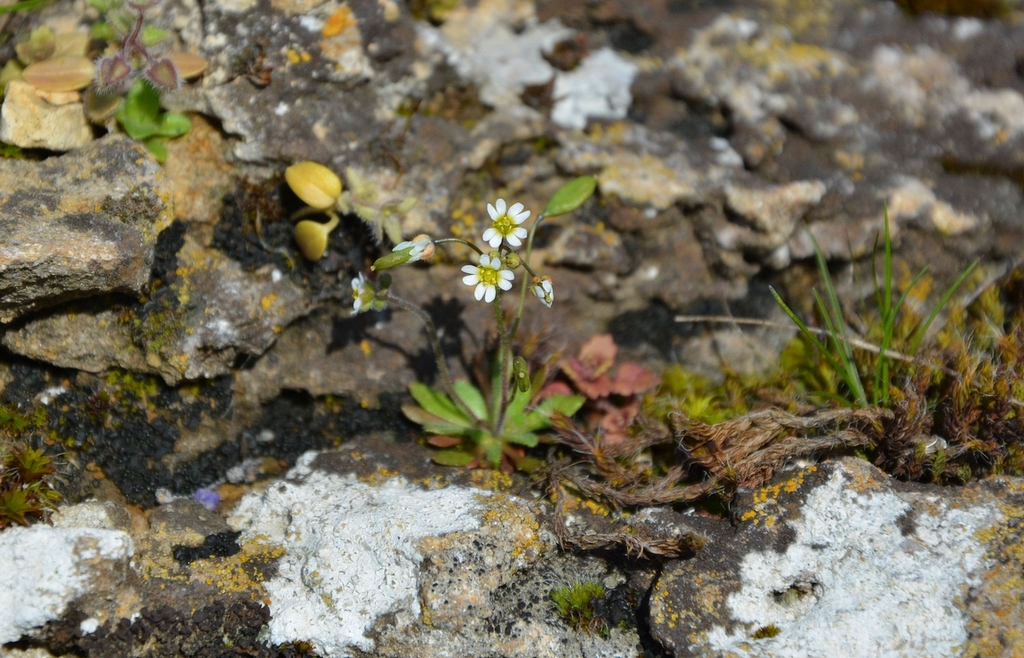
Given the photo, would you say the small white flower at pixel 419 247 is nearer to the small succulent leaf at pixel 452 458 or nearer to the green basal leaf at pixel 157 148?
the small succulent leaf at pixel 452 458

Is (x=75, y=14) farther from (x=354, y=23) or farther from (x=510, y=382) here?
(x=510, y=382)

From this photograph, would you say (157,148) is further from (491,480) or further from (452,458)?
(491,480)

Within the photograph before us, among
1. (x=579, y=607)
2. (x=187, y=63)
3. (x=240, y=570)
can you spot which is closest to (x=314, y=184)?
(x=187, y=63)

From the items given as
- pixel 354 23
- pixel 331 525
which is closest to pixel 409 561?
pixel 331 525

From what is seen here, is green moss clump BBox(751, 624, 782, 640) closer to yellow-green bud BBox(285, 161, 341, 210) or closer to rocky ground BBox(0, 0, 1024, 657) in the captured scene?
rocky ground BBox(0, 0, 1024, 657)

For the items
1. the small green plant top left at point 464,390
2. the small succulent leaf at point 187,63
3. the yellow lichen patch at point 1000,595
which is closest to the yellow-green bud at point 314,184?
the small green plant top left at point 464,390
